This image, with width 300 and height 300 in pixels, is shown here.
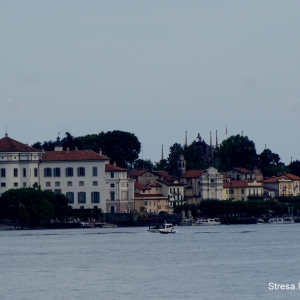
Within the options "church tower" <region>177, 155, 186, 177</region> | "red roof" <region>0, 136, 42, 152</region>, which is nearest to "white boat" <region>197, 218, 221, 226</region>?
"red roof" <region>0, 136, 42, 152</region>

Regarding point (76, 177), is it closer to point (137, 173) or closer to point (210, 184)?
point (210, 184)

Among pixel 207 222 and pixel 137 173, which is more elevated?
pixel 137 173

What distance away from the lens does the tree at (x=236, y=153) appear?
161 metres

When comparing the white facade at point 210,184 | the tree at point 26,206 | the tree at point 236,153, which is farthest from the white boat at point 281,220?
the tree at point 236,153

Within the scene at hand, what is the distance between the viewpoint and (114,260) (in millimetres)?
61469

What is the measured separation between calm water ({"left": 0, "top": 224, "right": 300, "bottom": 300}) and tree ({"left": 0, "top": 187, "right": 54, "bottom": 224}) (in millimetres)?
17355

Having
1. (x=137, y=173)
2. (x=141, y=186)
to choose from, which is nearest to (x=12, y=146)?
(x=141, y=186)

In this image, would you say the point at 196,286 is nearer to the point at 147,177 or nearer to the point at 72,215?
the point at 72,215

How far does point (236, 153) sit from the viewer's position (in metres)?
162

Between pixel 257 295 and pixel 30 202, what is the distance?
60.1m

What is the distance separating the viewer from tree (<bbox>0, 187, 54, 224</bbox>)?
103m

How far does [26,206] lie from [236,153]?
62.6 m

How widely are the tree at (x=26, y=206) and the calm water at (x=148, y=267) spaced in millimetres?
17355

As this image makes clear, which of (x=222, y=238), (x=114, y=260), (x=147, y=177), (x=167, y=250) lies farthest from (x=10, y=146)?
(x=114, y=260)
